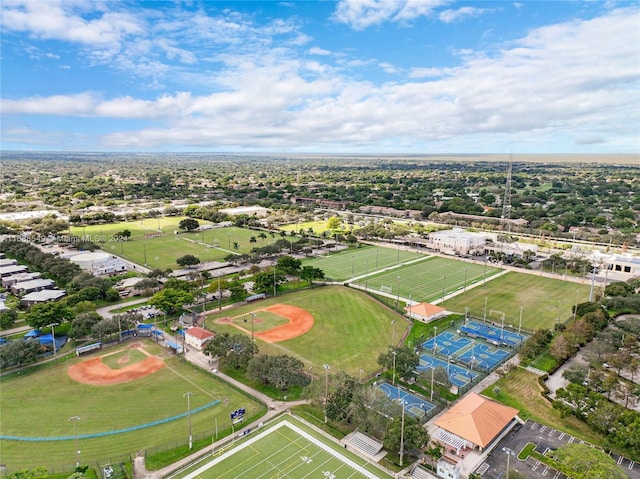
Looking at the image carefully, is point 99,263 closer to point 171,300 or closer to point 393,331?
point 171,300

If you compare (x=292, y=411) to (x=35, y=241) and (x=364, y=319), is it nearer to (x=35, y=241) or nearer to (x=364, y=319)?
(x=364, y=319)

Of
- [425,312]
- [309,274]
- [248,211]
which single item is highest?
[248,211]

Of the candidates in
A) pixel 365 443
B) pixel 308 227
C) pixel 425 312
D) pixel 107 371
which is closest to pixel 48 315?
pixel 107 371

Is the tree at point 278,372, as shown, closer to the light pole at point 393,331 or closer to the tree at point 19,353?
the light pole at point 393,331

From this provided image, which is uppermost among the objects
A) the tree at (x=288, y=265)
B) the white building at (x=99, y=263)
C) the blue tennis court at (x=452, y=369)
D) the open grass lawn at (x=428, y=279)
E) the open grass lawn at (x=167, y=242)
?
the tree at (x=288, y=265)

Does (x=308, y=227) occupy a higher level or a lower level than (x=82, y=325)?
lower

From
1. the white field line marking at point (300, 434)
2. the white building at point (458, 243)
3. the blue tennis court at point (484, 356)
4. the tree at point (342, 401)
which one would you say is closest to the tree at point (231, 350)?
the white field line marking at point (300, 434)
